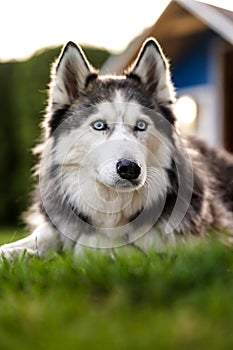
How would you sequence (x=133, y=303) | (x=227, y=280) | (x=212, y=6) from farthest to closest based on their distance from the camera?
(x=212, y=6) < (x=227, y=280) < (x=133, y=303)

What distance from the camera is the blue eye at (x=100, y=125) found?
4.13 meters

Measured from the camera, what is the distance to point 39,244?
4.27 metres

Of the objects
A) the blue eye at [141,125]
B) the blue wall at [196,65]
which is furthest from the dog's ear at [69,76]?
the blue wall at [196,65]

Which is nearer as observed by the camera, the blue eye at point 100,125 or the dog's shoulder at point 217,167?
the blue eye at point 100,125

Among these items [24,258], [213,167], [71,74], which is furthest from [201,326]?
[213,167]

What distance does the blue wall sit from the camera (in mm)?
11797

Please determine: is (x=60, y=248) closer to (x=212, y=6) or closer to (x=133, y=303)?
(x=133, y=303)

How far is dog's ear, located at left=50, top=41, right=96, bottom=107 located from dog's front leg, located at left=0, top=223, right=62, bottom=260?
2.96 feet

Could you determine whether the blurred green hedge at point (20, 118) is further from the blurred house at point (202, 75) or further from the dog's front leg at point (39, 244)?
the dog's front leg at point (39, 244)

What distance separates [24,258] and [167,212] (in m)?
1.15

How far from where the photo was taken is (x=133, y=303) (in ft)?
7.62

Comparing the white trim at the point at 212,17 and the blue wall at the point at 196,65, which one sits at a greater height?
the white trim at the point at 212,17

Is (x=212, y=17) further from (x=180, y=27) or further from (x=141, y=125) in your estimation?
(x=141, y=125)

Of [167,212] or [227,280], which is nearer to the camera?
[227,280]
